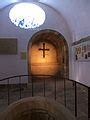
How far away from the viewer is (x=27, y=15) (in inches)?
488

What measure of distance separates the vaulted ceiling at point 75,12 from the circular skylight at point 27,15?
67 centimetres

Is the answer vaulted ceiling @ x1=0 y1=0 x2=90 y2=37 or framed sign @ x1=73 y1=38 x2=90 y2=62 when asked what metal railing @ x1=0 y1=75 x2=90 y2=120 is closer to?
framed sign @ x1=73 y1=38 x2=90 y2=62

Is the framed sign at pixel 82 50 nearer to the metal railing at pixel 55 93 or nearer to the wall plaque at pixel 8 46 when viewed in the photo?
the metal railing at pixel 55 93

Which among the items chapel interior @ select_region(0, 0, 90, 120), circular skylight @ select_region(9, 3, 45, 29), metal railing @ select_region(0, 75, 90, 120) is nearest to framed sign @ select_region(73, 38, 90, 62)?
chapel interior @ select_region(0, 0, 90, 120)

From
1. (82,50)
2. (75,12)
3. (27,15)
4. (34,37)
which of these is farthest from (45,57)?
(75,12)

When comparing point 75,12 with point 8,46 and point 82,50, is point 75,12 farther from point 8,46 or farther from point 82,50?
point 8,46

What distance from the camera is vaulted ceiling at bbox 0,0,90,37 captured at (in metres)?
9.52

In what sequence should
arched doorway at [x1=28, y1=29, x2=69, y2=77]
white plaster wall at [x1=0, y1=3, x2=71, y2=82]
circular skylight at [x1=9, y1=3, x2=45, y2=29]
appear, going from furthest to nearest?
arched doorway at [x1=28, y1=29, x2=69, y2=77] → circular skylight at [x1=9, y1=3, x2=45, y2=29] → white plaster wall at [x1=0, y1=3, x2=71, y2=82]

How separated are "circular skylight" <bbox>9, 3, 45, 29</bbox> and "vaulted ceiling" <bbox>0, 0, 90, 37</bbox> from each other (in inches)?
26.3

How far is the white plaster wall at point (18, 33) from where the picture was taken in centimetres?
1181

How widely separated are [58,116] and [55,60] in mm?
9805

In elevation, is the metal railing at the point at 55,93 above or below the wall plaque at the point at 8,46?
below

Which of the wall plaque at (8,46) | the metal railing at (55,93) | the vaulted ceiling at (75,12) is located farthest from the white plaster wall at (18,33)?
the metal railing at (55,93)

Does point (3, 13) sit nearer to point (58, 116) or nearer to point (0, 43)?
point (0, 43)
